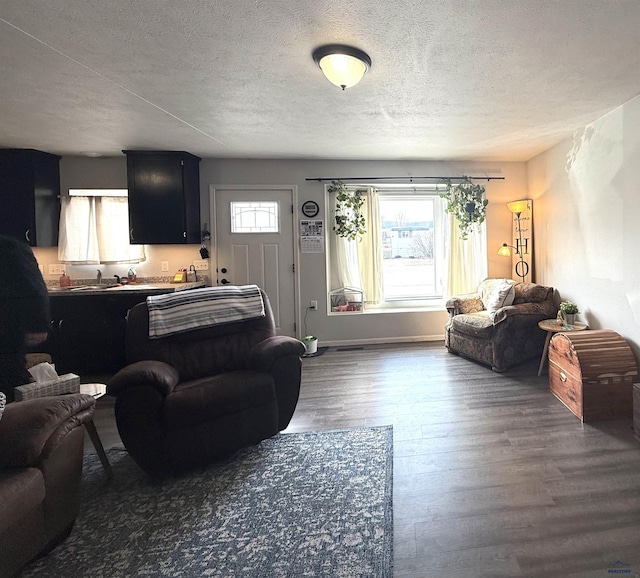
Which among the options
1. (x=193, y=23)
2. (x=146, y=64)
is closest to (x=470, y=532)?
(x=193, y=23)

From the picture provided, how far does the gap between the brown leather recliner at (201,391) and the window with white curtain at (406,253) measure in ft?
7.28

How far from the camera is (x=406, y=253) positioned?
4809 millimetres

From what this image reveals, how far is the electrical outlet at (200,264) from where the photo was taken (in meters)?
4.31

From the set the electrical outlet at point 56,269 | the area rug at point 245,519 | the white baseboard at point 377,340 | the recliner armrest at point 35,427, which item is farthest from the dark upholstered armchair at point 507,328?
the electrical outlet at point 56,269

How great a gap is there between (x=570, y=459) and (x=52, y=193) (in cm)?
530

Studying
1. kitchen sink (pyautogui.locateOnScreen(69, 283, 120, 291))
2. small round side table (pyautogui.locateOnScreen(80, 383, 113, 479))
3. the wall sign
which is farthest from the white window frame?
small round side table (pyautogui.locateOnScreen(80, 383, 113, 479))

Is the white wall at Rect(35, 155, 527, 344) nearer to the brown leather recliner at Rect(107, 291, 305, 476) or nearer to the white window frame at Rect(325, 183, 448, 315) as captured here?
the white window frame at Rect(325, 183, 448, 315)

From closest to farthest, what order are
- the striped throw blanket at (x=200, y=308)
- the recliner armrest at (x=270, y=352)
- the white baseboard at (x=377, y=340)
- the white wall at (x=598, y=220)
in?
the recliner armrest at (x=270, y=352), the striped throw blanket at (x=200, y=308), the white wall at (x=598, y=220), the white baseboard at (x=377, y=340)

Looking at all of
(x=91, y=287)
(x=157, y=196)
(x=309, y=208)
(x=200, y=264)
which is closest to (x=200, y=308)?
(x=200, y=264)

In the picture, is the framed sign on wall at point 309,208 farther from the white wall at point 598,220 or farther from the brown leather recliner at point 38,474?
the brown leather recliner at point 38,474

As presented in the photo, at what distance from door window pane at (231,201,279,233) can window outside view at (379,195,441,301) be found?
1.45 meters

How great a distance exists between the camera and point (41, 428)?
1.33 metres

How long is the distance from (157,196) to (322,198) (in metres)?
1.95

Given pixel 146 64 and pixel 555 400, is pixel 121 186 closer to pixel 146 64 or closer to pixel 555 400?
pixel 146 64
